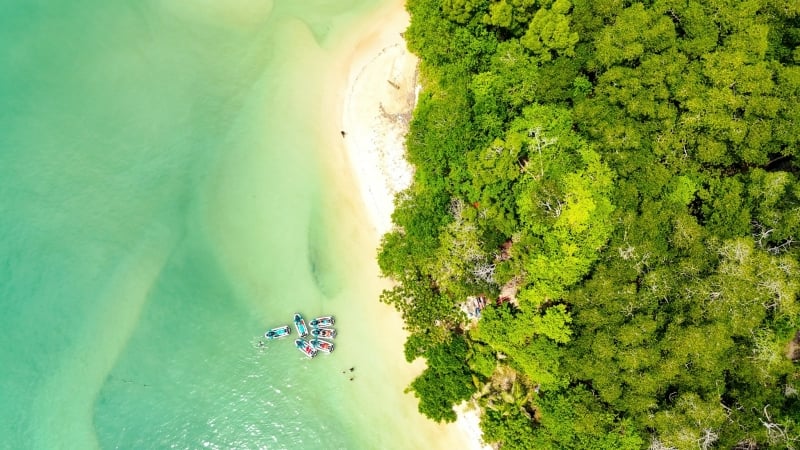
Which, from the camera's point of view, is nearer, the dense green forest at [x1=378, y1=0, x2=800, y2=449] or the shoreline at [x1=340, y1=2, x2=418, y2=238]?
the dense green forest at [x1=378, y1=0, x2=800, y2=449]

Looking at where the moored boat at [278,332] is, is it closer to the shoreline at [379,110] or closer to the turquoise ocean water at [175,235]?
the turquoise ocean water at [175,235]

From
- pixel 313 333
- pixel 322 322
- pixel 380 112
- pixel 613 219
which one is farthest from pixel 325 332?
pixel 613 219

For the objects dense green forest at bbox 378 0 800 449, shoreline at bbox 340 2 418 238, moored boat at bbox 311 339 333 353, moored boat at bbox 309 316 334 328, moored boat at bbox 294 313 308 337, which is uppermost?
shoreline at bbox 340 2 418 238

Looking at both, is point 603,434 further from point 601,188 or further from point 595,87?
point 595,87

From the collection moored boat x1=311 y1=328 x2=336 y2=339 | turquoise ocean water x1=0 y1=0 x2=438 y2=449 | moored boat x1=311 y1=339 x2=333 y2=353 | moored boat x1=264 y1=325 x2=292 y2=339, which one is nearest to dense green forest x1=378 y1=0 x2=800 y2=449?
moored boat x1=311 y1=328 x2=336 y2=339

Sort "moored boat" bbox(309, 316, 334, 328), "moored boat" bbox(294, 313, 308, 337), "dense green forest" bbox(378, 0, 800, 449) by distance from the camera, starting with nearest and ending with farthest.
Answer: "dense green forest" bbox(378, 0, 800, 449)
"moored boat" bbox(294, 313, 308, 337)
"moored boat" bbox(309, 316, 334, 328)

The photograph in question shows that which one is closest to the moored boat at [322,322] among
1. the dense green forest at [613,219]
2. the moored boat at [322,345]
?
the moored boat at [322,345]

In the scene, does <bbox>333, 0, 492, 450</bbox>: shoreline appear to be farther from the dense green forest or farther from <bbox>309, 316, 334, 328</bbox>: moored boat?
<bbox>309, 316, 334, 328</bbox>: moored boat

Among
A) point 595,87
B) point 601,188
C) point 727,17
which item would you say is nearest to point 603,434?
point 601,188

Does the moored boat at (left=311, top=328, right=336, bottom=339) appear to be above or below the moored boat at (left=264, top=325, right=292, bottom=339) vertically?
below
